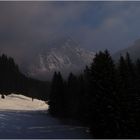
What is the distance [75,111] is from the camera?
64312 millimetres

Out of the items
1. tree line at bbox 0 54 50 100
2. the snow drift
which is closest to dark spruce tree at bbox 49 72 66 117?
the snow drift

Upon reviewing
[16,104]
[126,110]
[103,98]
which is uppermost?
[16,104]

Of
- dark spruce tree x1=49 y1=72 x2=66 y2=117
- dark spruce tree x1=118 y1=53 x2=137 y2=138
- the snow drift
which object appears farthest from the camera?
the snow drift

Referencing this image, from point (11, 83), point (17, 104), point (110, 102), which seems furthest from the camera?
point (11, 83)

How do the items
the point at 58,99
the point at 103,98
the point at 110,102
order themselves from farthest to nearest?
the point at 58,99 → the point at 103,98 → the point at 110,102

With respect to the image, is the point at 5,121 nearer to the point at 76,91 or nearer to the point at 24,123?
the point at 24,123

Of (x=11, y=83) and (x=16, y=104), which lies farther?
(x=11, y=83)

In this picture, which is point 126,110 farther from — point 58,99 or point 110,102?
point 58,99

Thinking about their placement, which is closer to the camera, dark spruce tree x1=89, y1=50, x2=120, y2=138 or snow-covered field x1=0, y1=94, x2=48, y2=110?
dark spruce tree x1=89, y1=50, x2=120, y2=138

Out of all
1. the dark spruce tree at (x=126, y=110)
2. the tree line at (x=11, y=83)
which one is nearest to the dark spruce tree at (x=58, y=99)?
the dark spruce tree at (x=126, y=110)

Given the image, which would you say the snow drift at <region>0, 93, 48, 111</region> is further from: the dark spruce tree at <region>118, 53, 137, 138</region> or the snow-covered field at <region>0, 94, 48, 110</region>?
the dark spruce tree at <region>118, 53, 137, 138</region>

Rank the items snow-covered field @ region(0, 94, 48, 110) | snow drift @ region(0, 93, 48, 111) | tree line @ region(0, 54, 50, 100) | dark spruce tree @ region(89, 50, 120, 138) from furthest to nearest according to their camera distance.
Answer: tree line @ region(0, 54, 50, 100) < snow-covered field @ region(0, 94, 48, 110) < snow drift @ region(0, 93, 48, 111) < dark spruce tree @ region(89, 50, 120, 138)

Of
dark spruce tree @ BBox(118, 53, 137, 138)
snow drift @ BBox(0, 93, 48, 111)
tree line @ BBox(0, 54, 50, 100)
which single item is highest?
tree line @ BBox(0, 54, 50, 100)

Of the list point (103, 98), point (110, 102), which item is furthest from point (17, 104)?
point (110, 102)
